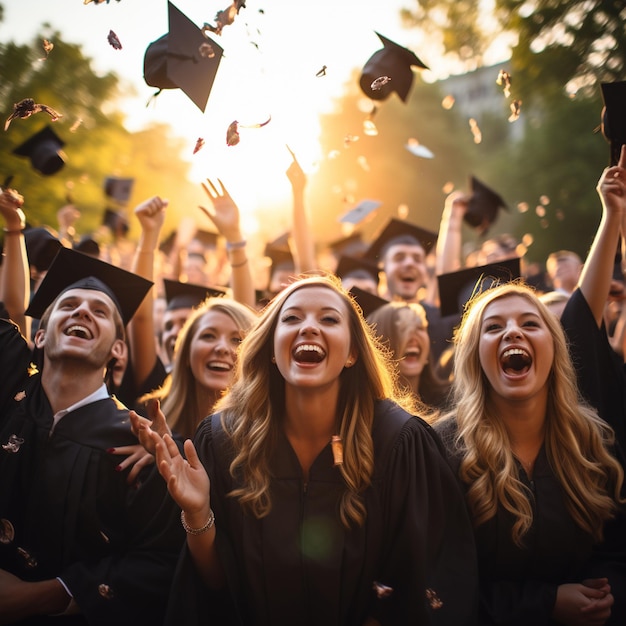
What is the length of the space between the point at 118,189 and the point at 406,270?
3.84 meters

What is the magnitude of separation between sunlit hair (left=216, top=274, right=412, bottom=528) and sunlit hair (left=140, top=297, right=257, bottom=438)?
2.32 ft

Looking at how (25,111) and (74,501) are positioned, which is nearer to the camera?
(74,501)

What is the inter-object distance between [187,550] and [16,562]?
862 mm

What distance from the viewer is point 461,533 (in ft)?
9.97

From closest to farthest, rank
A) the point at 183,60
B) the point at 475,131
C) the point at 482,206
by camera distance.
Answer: the point at 183,60 → the point at 475,131 → the point at 482,206

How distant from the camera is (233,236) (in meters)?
4.84

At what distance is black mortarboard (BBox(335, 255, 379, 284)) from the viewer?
6.15 metres

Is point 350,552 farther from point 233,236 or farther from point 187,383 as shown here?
point 233,236

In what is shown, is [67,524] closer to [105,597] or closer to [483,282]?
[105,597]

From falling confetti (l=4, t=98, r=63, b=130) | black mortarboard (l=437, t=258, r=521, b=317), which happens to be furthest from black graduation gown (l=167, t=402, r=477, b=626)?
falling confetti (l=4, t=98, r=63, b=130)

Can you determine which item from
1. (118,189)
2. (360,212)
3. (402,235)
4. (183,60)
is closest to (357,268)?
(402,235)

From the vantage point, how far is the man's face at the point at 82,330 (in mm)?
3484

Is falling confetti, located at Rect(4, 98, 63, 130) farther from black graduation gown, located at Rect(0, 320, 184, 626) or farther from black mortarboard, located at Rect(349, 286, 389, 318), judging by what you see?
black mortarboard, located at Rect(349, 286, 389, 318)

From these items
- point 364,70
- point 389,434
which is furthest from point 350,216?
point 389,434
